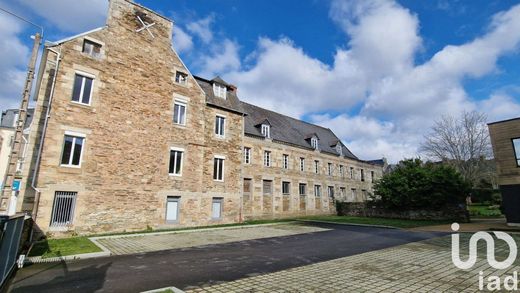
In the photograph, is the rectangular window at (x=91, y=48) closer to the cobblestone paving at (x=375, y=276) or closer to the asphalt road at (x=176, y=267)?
the asphalt road at (x=176, y=267)

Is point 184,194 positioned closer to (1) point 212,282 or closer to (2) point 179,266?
(2) point 179,266

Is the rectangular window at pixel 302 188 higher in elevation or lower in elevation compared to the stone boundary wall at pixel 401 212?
higher

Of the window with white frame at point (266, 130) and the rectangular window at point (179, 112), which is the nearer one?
the rectangular window at point (179, 112)

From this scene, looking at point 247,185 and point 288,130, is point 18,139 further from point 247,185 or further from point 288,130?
point 288,130

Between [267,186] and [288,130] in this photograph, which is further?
[288,130]

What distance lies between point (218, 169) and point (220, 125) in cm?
354

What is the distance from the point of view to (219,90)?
885 inches

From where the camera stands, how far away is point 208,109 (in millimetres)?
20359

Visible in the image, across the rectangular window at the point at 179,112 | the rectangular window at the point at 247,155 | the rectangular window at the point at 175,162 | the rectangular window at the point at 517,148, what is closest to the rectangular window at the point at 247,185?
the rectangular window at the point at 247,155

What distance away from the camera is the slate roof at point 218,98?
21.1 meters

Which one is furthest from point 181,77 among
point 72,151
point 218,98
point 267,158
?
point 267,158

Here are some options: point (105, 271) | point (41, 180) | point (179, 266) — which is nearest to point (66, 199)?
point (41, 180)

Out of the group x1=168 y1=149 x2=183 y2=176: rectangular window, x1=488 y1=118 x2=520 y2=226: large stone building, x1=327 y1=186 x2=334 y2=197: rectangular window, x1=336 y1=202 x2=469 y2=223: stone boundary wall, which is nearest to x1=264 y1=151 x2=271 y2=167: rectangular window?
x1=168 y1=149 x2=183 y2=176: rectangular window

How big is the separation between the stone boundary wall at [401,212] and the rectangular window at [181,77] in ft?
70.8
